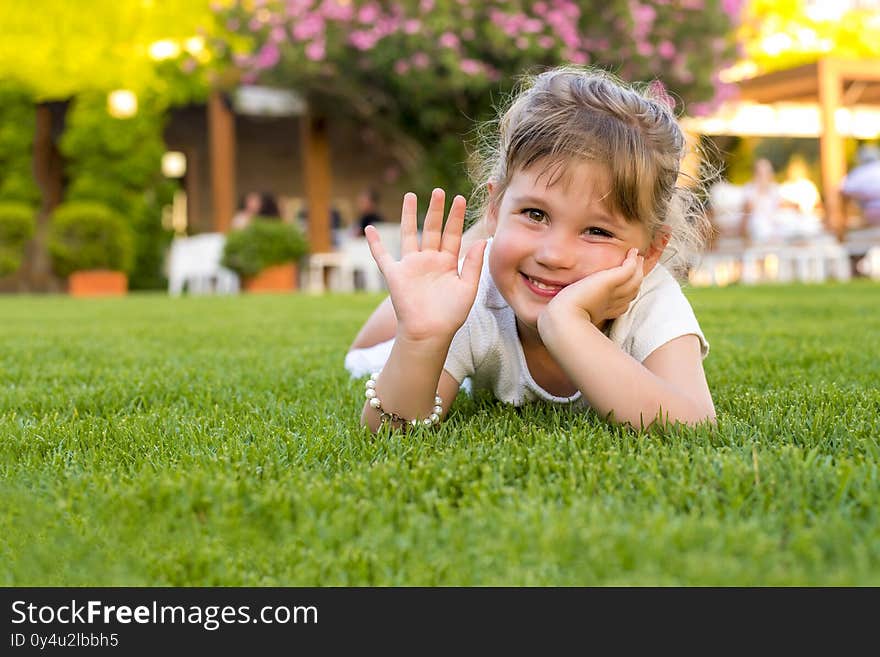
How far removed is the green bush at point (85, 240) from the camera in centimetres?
1401

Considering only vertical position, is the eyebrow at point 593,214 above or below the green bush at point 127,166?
below

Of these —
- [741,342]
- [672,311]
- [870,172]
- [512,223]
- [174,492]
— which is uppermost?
[870,172]

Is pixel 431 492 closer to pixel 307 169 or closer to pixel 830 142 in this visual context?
pixel 307 169

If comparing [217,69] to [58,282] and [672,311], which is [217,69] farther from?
[672,311]

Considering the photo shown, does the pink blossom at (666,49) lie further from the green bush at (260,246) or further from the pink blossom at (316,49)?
the green bush at (260,246)

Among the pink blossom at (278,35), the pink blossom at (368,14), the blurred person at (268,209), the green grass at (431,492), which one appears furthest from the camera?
the blurred person at (268,209)

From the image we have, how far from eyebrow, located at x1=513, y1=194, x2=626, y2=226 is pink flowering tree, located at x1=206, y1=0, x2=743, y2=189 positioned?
33.1 feet

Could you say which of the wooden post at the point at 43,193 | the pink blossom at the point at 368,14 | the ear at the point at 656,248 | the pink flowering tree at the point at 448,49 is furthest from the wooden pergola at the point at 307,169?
the ear at the point at 656,248

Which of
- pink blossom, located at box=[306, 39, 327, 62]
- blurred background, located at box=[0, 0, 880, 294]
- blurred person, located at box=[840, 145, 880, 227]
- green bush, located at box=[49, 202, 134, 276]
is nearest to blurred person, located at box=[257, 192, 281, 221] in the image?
blurred background, located at box=[0, 0, 880, 294]

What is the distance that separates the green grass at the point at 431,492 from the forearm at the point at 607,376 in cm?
6

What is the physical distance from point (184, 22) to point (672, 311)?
14.2 metres
